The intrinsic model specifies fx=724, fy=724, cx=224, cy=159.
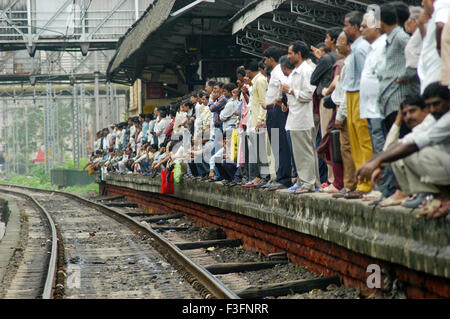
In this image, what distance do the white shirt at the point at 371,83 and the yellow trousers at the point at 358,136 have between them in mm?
310

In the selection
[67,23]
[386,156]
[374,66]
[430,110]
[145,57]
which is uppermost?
[67,23]

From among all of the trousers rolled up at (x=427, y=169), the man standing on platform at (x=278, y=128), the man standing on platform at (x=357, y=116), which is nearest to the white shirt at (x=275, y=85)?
the man standing on platform at (x=278, y=128)

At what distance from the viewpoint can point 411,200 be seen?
580cm

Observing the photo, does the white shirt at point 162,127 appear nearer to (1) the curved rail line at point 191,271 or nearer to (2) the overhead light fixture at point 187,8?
(2) the overhead light fixture at point 187,8

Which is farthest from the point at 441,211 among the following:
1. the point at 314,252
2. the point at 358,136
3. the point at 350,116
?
the point at 314,252

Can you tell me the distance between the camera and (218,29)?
70.0 feet

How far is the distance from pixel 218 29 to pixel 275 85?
12.1 metres

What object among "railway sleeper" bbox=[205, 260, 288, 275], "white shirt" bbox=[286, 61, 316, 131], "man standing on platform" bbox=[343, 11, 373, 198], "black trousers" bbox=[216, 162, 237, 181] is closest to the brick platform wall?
"railway sleeper" bbox=[205, 260, 288, 275]

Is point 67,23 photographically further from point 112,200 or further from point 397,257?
point 397,257

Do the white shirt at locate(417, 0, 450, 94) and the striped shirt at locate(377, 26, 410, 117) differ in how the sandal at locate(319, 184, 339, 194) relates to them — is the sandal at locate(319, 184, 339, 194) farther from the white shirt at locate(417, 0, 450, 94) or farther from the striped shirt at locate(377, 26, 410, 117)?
the white shirt at locate(417, 0, 450, 94)

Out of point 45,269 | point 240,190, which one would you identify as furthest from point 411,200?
point 45,269

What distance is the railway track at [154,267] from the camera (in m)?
7.65
